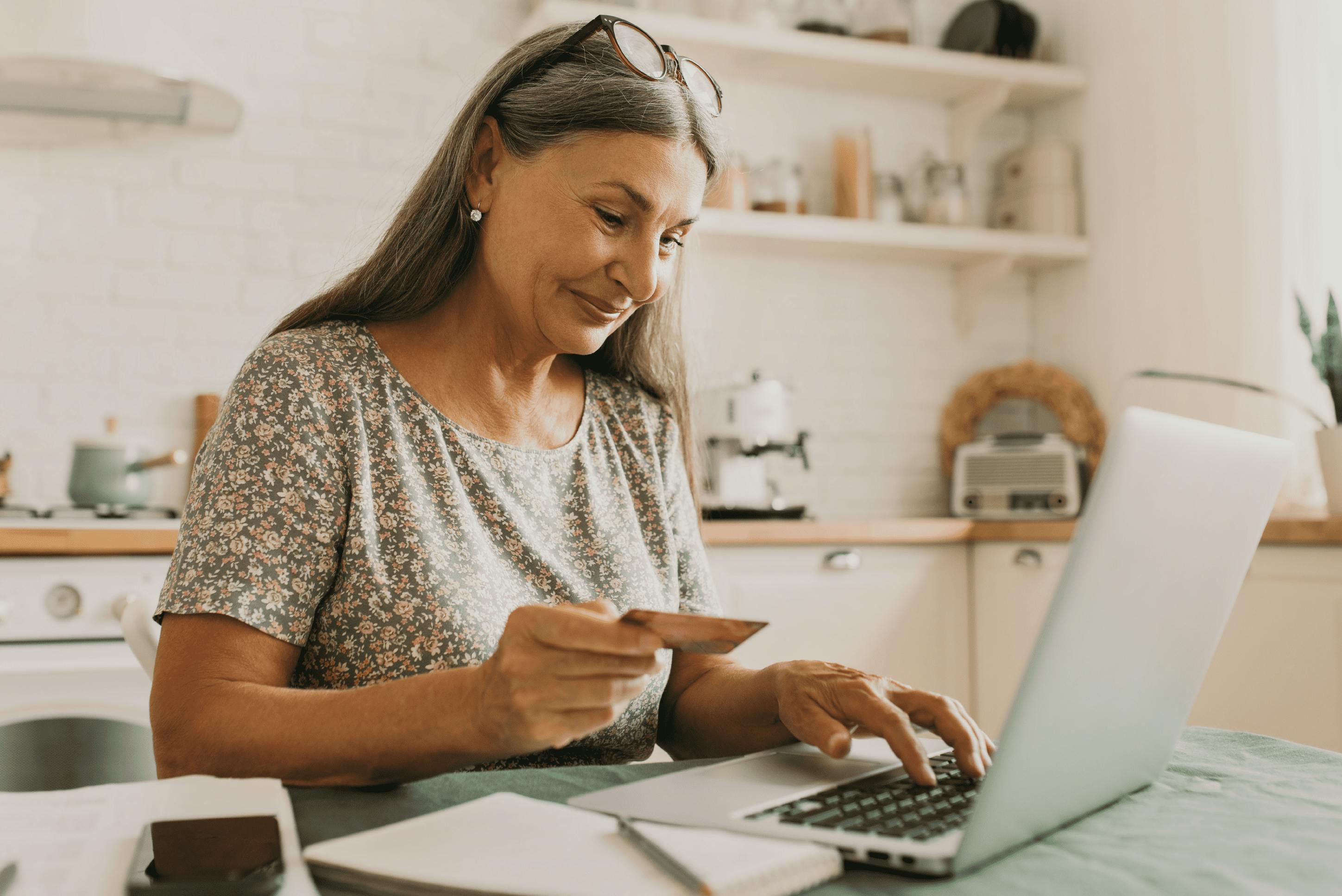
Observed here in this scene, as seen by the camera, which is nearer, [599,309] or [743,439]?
[599,309]

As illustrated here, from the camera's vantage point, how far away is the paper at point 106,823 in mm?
493

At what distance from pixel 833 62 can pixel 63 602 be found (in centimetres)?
217

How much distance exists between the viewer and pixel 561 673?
0.62 metres

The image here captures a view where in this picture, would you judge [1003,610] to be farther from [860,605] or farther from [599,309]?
[599,309]

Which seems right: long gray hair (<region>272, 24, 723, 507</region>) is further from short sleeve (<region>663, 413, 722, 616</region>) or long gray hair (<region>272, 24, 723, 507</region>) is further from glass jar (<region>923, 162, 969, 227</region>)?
glass jar (<region>923, 162, 969, 227</region>)

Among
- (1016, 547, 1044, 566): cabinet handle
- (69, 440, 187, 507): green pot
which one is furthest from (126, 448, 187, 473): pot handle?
(1016, 547, 1044, 566): cabinet handle

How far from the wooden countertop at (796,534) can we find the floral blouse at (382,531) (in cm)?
97

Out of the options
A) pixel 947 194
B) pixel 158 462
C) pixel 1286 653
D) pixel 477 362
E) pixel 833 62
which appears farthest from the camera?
pixel 947 194

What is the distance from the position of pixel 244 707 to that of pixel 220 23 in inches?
89.1

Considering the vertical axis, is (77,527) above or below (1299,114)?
below

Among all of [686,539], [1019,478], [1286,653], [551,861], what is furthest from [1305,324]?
[551,861]

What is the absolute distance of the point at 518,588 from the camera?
3.51 ft

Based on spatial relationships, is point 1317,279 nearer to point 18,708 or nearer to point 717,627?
point 717,627

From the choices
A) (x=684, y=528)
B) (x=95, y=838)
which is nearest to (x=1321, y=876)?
(x=95, y=838)
